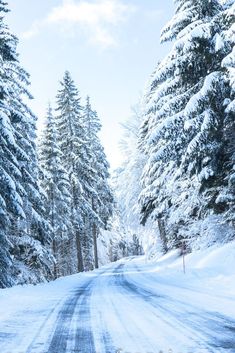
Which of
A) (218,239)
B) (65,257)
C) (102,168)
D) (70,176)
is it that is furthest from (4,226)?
(65,257)

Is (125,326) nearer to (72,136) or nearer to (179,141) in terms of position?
(179,141)

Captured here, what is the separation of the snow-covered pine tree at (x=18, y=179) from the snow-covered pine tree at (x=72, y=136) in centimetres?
1315

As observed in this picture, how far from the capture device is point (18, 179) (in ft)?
59.8

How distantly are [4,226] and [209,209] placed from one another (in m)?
9.19

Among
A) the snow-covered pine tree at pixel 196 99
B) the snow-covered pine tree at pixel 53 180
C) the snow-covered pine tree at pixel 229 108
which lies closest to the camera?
the snow-covered pine tree at pixel 229 108

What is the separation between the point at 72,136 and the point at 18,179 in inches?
650

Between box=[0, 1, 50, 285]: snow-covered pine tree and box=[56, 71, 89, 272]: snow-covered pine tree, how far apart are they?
43.1 feet

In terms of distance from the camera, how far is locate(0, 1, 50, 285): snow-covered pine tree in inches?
615

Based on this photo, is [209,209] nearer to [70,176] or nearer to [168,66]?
[168,66]

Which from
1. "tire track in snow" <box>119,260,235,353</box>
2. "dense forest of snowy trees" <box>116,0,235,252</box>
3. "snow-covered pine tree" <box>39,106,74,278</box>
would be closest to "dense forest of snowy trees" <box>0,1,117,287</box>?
"snow-covered pine tree" <box>39,106,74,278</box>

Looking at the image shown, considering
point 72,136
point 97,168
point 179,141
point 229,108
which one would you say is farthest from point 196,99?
point 97,168

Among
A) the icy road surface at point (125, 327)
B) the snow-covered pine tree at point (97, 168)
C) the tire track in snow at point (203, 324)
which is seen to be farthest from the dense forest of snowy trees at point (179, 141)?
the snow-covered pine tree at point (97, 168)

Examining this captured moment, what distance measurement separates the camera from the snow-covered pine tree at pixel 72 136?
34531 millimetres

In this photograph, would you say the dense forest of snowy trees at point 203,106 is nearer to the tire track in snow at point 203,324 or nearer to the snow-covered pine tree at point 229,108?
the snow-covered pine tree at point 229,108
